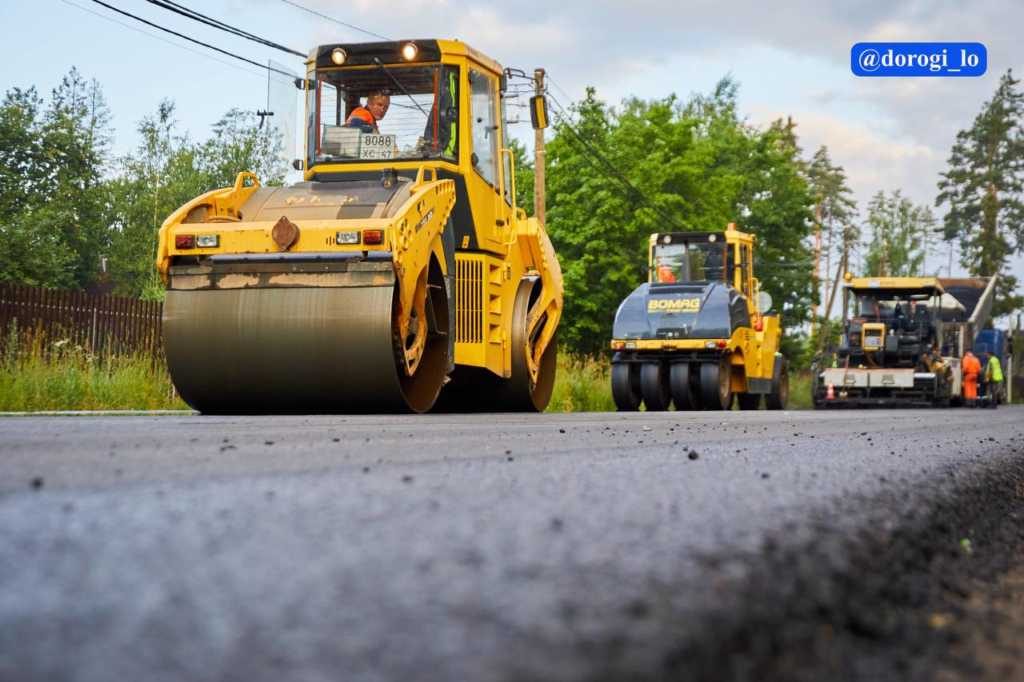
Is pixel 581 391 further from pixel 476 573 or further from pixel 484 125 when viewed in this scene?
pixel 476 573

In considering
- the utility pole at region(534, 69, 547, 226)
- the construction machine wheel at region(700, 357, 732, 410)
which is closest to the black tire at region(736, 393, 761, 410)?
the construction machine wheel at region(700, 357, 732, 410)

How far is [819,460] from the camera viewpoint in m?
4.32

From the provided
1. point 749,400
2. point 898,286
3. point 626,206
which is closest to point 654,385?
point 749,400

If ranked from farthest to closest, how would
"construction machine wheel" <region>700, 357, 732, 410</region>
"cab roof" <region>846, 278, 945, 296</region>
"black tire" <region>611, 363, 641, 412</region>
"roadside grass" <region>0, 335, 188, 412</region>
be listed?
"cab roof" <region>846, 278, 945, 296</region>, "black tire" <region>611, 363, 641, 412</region>, "construction machine wheel" <region>700, 357, 732, 410</region>, "roadside grass" <region>0, 335, 188, 412</region>

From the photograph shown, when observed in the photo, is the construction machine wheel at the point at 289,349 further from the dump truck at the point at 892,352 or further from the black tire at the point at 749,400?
the dump truck at the point at 892,352

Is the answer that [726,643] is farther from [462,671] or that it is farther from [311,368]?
[311,368]

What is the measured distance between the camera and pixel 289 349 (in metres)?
Answer: 9.05

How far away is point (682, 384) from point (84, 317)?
10288 mm

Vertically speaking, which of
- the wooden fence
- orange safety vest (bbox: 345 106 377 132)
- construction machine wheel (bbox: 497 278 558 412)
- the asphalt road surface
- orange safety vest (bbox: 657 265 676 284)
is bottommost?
the asphalt road surface

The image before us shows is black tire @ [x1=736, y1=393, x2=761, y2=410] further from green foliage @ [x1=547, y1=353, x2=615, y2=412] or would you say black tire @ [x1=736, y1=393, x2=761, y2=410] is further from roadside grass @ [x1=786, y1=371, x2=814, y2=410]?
roadside grass @ [x1=786, y1=371, x2=814, y2=410]

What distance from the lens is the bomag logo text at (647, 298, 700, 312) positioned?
19.2 m

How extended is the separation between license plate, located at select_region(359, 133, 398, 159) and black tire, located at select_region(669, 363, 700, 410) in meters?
8.85

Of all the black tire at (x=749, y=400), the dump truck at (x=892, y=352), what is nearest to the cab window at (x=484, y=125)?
the black tire at (x=749, y=400)

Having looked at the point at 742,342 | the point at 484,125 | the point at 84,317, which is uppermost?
the point at 484,125
